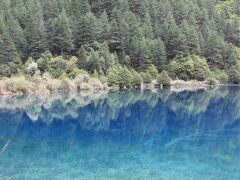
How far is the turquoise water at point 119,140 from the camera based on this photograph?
18094 mm

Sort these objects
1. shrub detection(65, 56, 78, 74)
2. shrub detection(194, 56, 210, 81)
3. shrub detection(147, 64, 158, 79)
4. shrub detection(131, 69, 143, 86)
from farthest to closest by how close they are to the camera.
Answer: shrub detection(194, 56, 210, 81), shrub detection(147, 64, 158, 79), shrub detection(131, 69, 143, 86), shrub detection(65, 56, 78, 74)

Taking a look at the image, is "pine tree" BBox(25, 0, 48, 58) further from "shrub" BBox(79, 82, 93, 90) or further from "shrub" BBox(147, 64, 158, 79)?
"shrub" BBox(147, 64, 158, 79)

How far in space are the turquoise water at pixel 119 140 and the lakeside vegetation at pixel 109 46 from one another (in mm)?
19646

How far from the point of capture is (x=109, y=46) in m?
82.1

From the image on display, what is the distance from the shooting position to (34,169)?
59.6 feet

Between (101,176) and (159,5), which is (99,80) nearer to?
(159,5)

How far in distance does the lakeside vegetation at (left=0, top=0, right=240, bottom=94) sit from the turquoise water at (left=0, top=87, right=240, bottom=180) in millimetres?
19646

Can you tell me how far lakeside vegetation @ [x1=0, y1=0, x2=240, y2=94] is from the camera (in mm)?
68812

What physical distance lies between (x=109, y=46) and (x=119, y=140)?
57111 millimetres

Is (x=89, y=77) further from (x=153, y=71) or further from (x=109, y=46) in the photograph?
(x=109, y=46)

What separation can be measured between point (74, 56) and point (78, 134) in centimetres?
4708

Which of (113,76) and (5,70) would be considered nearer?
(5,70)

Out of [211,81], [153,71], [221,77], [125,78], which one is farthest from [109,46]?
[221,77]

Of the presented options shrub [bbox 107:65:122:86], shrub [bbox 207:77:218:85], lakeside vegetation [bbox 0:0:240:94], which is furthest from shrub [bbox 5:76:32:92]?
shrub [bbox 207:77:218:85]
